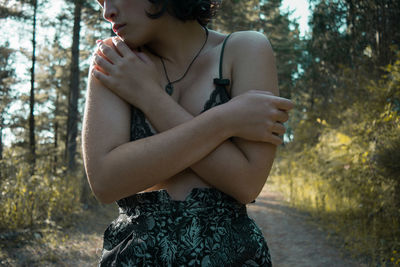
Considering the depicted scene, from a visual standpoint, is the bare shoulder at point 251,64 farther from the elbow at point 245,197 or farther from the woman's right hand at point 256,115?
the elbow at point 245,197

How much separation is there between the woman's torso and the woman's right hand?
0.10 m

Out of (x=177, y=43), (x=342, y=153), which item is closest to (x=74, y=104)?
(x=342, y=153)

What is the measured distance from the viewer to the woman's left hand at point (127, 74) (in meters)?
1.21

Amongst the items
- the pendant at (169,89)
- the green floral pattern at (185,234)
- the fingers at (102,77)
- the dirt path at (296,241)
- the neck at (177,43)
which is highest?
the neck at (177,43)

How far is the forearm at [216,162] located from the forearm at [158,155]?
0.03 meters

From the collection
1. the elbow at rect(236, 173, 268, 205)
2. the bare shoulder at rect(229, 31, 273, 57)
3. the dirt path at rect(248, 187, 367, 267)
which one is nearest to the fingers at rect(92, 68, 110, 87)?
the bare shoulder at rect(229, 31, 273, 57)

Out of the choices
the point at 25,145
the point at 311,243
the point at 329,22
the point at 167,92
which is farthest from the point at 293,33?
the point at 167,92

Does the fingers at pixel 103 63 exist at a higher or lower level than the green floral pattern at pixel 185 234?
higher

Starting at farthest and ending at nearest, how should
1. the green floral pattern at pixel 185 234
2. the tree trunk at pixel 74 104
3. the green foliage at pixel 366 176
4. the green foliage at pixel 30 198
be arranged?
1. the tree trunk at pixel 74 104
2. the green foliage at pixel 30 198
3. the green foliage at pixel 366 176
4. the green floral pattern at pixel 185 234

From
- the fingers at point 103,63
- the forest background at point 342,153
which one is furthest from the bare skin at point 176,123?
the forest background at point 342,153

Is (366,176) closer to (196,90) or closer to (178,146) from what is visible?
(196,90)

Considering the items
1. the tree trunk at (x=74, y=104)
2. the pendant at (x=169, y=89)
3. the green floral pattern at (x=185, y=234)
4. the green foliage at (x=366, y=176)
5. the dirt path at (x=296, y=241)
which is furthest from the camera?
the tree trunk at (x=74, y=104)

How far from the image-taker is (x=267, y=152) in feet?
4.02

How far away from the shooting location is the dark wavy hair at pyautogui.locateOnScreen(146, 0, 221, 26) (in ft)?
4.10
